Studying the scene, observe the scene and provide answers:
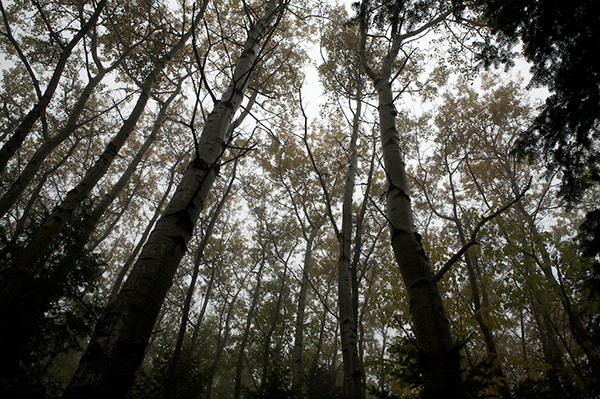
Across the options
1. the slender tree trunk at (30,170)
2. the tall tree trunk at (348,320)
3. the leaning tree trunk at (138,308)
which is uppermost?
the slender tree trunk at (30,170)

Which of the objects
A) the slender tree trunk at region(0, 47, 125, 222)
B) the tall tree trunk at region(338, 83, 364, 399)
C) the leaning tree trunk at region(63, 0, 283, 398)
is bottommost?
the leaning tree trunk at region(63, 0, 283, 398)

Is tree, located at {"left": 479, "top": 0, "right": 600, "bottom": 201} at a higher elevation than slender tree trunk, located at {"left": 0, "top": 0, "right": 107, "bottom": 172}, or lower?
lower

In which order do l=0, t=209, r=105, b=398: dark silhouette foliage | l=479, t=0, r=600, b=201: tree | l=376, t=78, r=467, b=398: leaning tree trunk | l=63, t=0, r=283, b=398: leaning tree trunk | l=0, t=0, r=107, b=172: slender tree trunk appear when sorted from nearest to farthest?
l=63, t=0, r=283, b=398: leaning tree trunk, l=376, t=78, r=467, b=398: leaning tree trunk, l=479, t=0, r=600, b=201: tree, l=0, t=0, r=107, b=172: slender tree trunk, l=0, t=209, r=105, b=398: dark silhouette foliage

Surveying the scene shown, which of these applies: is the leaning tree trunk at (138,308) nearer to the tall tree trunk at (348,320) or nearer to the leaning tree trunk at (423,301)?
the leaning tree trunk at (423,301)

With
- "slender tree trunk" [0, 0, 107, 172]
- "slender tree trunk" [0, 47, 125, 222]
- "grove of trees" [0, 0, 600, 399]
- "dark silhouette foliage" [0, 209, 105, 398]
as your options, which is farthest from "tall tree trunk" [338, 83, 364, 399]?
"slender tree trunk" [0, 47, 125, 222]

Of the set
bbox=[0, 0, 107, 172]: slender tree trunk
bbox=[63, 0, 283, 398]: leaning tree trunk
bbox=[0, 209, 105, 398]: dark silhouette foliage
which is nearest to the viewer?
bbox=[63, 0, 283, 398]: leaning tree trunk

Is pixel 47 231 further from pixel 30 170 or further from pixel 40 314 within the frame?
pixel 40 314

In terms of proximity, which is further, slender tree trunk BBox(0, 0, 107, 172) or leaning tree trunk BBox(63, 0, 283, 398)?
slender tree trunk BBox(0, 0, 107, 172)

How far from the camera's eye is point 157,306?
1267 millimetres

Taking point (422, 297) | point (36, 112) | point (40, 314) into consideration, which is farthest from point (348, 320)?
point (40, 314)

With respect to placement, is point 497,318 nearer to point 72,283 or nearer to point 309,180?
point 309,180

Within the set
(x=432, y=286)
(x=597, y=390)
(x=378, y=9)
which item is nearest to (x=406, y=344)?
(x=597, y=390)

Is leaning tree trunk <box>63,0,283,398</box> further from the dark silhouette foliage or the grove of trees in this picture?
the dark silhouette foliage

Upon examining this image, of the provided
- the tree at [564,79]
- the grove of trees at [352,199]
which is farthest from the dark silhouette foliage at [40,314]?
the tree at [564,79]
